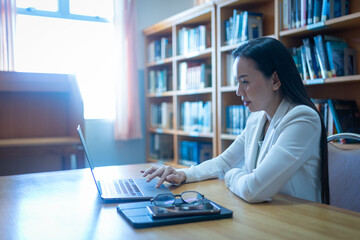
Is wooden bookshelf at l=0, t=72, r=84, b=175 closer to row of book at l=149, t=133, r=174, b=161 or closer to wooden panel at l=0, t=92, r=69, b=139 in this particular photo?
wooden panel at l=0, t=92, r=69, b=139

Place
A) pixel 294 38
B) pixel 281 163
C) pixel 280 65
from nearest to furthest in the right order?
pixel 281 163 < pixel 280 65 < pixel 294 38

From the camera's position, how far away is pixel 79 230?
781 mm

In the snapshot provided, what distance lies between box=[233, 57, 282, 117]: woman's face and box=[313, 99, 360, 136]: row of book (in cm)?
110

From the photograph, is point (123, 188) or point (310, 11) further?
point (310, 11)

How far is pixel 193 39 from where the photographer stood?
3557 millimetres

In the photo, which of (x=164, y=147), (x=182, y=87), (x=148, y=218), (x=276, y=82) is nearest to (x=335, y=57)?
(x=276, y=82)

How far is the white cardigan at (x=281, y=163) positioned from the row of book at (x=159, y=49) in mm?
2712

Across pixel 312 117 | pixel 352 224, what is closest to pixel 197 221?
pixel 352 224

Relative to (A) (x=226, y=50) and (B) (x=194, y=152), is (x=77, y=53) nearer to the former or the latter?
(B) (x=194, y=152)

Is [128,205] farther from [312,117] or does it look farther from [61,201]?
[312,117]

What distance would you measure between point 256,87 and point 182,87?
2.41m

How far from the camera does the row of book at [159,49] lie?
4023mm

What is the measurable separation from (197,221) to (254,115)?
77cm

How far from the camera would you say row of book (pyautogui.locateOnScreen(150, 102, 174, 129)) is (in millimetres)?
4016
